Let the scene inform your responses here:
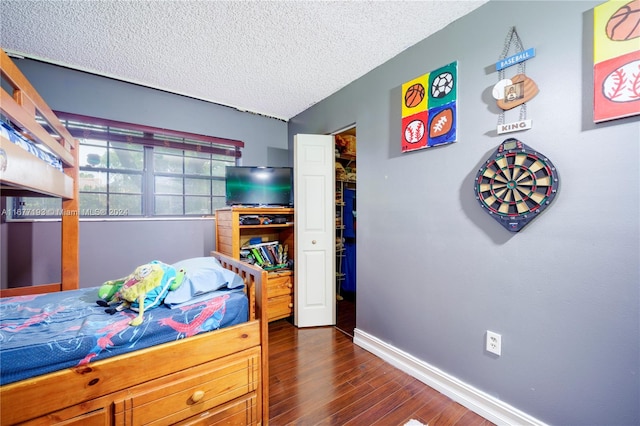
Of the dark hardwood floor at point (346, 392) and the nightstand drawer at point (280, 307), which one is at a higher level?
the nightstand drawer at point (280, 307)

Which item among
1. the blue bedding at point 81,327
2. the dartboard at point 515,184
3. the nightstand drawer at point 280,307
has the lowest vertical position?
the nightstand drawer at point 280,307

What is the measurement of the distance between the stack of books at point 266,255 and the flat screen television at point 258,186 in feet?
A: 1.60

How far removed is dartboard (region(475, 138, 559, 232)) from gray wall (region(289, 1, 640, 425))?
48mm

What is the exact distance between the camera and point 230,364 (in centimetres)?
130

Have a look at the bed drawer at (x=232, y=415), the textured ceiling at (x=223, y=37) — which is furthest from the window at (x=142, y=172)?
the bed drawer at (x=232, y=415)

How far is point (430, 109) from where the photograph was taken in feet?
5.77

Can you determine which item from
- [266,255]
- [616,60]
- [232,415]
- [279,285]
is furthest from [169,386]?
[616,60]

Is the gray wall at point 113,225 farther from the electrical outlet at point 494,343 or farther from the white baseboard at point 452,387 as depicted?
A: the electrical outlet at point 494,343

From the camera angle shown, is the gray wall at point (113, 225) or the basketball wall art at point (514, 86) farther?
the gray wall at point (113, 225)

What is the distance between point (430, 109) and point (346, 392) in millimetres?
2001

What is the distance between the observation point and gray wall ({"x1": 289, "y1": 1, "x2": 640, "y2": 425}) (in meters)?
1.10

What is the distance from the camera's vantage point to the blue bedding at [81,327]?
92 centimetres

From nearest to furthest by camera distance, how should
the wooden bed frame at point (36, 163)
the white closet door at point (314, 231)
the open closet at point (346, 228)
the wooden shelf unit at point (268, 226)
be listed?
the wooden bed frame at point (36, 163), the wooden shelf unit at point (268, 226), the white closet door at point (314, 231), the open closet at point (346, 228)

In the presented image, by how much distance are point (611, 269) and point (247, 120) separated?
335 cm
